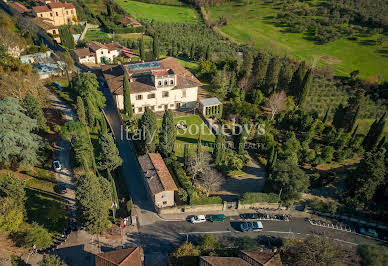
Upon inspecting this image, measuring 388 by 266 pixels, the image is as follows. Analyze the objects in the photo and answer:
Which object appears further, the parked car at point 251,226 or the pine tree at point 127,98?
the pine tree at point 127,98

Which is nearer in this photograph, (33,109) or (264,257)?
(264,257)

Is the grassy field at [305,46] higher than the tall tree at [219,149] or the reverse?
higher

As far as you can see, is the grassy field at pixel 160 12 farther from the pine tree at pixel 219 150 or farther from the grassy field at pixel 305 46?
the pine tree at pixel 219 150

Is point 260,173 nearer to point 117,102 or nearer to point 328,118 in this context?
point 328,118

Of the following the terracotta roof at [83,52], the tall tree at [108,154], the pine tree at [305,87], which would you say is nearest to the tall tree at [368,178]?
the pine tree at [305,87]

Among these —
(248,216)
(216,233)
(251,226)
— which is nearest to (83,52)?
(216,233)

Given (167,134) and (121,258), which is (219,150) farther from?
(121,258)

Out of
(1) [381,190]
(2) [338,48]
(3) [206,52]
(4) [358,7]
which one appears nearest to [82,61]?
(3) [206,52]

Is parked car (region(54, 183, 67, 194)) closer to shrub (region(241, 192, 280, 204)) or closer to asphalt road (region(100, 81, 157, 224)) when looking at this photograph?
asphalt road (region(100, 81, 157, 224))
